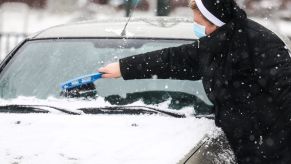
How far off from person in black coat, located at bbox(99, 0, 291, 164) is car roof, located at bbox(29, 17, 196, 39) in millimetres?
858

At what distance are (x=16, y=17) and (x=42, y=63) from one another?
1854 centimetres

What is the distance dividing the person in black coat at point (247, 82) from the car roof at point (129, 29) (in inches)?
33.8

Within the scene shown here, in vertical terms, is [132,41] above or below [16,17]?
below

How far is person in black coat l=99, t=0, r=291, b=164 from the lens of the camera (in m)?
2.97

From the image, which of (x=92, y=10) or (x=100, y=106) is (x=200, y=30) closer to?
(x=100, y=106)

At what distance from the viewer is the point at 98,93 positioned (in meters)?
3.71

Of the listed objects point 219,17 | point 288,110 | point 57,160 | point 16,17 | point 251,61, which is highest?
point 16,17

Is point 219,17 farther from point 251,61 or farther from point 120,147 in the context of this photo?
point 120,147

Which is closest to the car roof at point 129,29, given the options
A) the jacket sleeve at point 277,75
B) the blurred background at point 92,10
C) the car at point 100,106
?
the car at point 100,106

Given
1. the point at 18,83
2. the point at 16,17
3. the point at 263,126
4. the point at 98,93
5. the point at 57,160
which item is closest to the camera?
the point at 57,160

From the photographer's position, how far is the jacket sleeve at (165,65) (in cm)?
343

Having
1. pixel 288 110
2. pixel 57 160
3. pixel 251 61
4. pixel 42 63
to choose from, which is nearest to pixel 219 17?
pixel 251 61

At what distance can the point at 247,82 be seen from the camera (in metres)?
3.03

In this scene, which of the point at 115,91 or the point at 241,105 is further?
the point at 115,91
